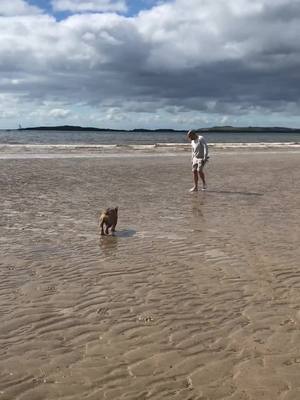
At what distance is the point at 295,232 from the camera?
370 inches

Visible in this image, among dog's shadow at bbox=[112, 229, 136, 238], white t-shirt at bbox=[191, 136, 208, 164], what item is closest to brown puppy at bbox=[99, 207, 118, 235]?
dog's shadow at bbox=[112, 229, 136, 238]

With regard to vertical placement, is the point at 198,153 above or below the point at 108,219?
above

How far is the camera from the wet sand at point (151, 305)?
3.94 meters

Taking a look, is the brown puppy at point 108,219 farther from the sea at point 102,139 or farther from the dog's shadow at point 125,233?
the sea at point 102,139

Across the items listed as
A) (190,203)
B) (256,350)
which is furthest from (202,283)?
(190,203)

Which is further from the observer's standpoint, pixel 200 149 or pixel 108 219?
pixel 200 149

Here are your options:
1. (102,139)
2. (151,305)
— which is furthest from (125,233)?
(102,139)

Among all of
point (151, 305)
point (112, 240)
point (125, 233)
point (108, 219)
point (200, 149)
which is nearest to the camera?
point (151, 305)

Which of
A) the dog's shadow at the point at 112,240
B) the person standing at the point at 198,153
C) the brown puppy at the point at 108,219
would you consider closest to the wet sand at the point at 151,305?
the dog's shadow at the point at 112,240

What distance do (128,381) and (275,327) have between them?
68.0 inches

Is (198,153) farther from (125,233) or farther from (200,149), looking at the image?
(125,233)

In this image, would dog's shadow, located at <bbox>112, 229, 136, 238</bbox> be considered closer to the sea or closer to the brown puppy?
the brown puppy

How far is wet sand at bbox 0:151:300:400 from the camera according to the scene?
3.94 meters

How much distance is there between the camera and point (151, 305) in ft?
18.2
